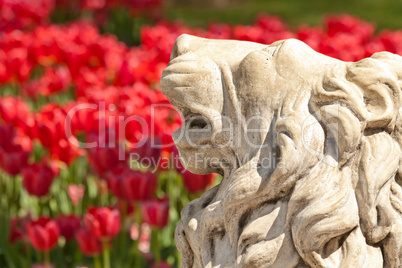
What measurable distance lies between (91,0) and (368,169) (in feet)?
22.7

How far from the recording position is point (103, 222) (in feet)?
7.06

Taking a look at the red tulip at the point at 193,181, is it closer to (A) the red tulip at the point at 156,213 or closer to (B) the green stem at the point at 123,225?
(A) the red tulip at the point at 156,213

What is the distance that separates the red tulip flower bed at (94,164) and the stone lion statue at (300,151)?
938 millimetres

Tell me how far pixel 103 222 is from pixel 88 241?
10cm

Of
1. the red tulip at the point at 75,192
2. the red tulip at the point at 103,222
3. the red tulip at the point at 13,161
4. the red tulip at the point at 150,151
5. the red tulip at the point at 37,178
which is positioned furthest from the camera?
the red tulip at the point at 75,192

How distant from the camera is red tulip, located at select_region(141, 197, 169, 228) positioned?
219 centimetres

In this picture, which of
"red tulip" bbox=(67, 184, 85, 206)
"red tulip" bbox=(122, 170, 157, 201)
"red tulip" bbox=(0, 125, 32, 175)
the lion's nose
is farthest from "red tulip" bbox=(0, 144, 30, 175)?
the lion's nose

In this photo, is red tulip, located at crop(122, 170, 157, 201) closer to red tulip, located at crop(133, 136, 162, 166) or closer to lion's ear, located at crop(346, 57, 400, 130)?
red tulip, located at crop(133, 136, 162, 166)

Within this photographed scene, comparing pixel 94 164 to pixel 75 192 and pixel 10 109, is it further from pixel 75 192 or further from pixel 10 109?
pixel 10 109

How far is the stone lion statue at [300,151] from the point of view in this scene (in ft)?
4.00

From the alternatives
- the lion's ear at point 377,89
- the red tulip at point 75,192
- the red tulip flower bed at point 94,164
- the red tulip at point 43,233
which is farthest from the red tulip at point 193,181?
the lion's ear at point 377,89

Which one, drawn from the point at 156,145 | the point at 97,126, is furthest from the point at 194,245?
the point at 97,126

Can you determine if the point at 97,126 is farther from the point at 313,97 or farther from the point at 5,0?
the point at 5,0

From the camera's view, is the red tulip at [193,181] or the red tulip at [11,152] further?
the red tulip at [11,152]
